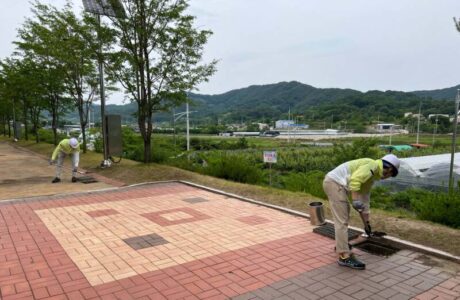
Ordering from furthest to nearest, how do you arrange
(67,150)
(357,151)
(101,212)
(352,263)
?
(357,151), (67,150), (101,212), (352,263)

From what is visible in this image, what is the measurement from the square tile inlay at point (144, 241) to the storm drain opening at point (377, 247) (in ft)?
9.42

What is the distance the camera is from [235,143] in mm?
63438

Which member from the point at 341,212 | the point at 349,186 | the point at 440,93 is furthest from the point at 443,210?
the point at 440,93

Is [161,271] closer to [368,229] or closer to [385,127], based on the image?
[368,229]

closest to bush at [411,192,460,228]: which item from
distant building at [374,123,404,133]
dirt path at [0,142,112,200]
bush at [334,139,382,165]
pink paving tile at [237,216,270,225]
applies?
pink paving tile at [237,216,270,225]

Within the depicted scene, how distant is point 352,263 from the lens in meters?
4.58

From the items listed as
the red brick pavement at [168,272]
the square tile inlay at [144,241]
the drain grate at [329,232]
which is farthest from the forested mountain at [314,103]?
the drain grate at [329,232]

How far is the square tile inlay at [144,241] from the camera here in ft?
17.9

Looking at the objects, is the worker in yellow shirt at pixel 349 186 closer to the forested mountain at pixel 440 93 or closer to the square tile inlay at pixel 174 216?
the square tile inlay at pixel 174 216

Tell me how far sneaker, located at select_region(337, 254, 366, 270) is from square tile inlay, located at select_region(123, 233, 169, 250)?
251 cm

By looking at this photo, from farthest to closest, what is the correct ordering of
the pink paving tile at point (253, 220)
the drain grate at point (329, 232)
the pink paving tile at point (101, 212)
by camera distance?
1. the pink paving tile at point (101, 212)
2. the pink paving tile at point (253, 220)
3. the drain grate at point (329, 232)

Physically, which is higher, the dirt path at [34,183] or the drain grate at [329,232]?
the drain grate at [329,232]

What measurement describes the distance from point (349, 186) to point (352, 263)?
96 centimetres

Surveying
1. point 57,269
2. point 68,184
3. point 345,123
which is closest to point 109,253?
point 57,269
